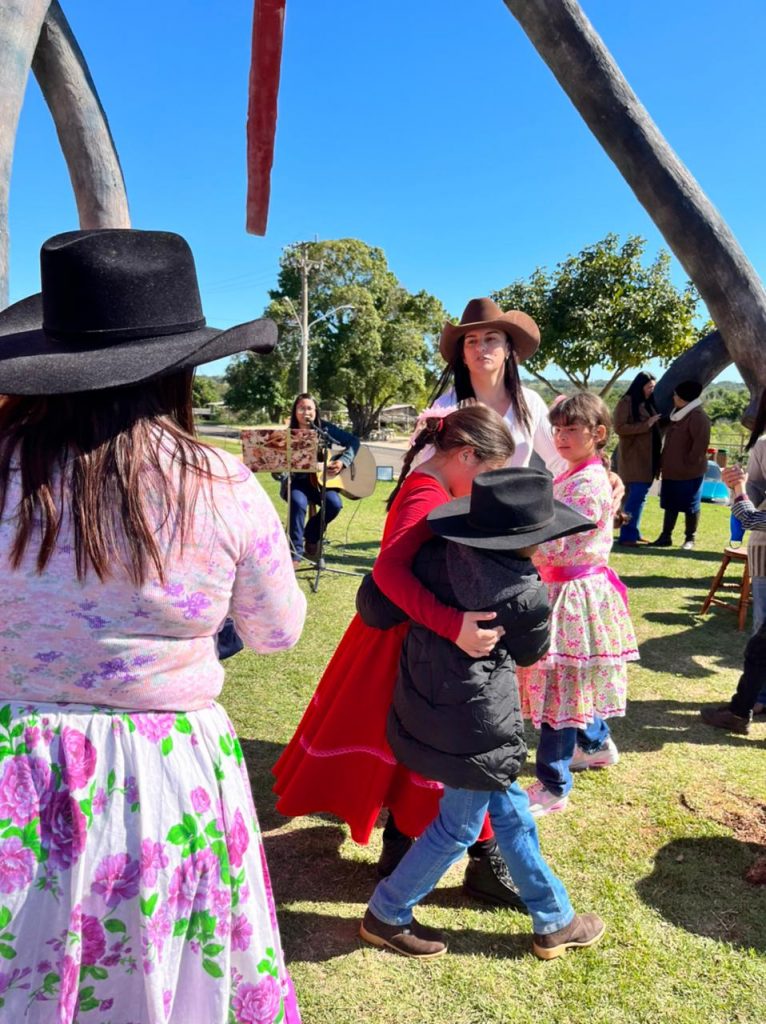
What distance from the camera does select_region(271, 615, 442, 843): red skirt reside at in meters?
2.30

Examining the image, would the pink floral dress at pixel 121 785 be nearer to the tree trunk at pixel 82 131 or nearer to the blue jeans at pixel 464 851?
the blue jeans at pixel 464 851

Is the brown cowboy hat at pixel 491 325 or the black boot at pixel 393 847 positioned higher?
the brown cowboy hat at pixel 491 325

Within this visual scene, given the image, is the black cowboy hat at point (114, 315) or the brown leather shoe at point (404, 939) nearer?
the black cowboy hat at point (114, 315)

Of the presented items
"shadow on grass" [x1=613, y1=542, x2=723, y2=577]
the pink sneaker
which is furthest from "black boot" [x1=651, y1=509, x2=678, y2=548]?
the pink sneaker

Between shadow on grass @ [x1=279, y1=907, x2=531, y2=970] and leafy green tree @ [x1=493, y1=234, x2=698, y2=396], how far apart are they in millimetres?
15145

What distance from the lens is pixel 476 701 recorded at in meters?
1.77

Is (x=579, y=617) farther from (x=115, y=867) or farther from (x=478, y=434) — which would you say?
(x=115, y=867)

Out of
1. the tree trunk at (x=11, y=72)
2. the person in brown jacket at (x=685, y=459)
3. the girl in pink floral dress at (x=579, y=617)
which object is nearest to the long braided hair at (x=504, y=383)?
the girl in pink floral dress at (x=579, y=617)

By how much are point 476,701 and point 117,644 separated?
3.27 ft

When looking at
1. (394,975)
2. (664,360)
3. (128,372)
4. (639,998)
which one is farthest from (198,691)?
(664,360)

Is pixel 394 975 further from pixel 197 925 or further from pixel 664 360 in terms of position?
pixel 664 360

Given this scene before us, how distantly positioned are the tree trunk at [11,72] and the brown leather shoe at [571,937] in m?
3.00

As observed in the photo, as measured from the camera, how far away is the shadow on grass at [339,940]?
207 cm

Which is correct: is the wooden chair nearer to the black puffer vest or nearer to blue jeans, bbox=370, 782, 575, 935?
blue jeans, bbox=370, 782, 575, 935
